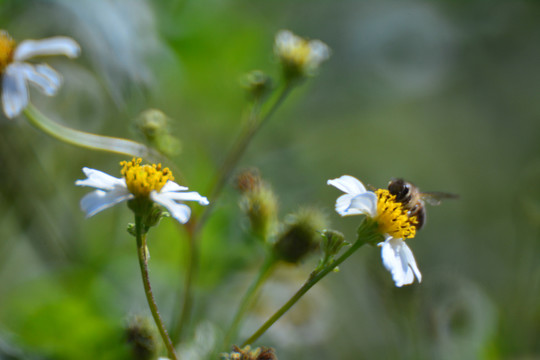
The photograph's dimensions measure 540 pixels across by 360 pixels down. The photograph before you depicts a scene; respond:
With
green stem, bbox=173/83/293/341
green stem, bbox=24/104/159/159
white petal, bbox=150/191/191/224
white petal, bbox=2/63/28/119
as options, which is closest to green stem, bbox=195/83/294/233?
green stem, bbox=173/83/293/341

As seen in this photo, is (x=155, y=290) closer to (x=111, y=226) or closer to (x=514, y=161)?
(x=111, y=226)

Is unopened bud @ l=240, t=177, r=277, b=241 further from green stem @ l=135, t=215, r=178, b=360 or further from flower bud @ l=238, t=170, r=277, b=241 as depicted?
Answer: green stem @ l=135, t=215, r=178, b=360

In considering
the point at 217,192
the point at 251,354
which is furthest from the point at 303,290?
the point at 217,192

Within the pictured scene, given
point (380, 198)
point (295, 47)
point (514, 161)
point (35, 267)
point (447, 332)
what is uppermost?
point (514, 161)

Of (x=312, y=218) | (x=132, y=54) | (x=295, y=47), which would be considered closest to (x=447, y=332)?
(x=312, y=218)

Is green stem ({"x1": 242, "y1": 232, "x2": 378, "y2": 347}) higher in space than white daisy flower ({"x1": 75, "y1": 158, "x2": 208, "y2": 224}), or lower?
lower

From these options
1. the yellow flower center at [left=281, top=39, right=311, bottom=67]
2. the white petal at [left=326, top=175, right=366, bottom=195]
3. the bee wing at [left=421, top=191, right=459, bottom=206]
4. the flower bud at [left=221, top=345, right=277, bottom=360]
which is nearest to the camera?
the flower bud at [left=221, top=345, right=277, bottom=360]

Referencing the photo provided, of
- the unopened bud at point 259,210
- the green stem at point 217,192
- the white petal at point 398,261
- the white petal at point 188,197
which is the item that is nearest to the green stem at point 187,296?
the green stem at point 217,192
